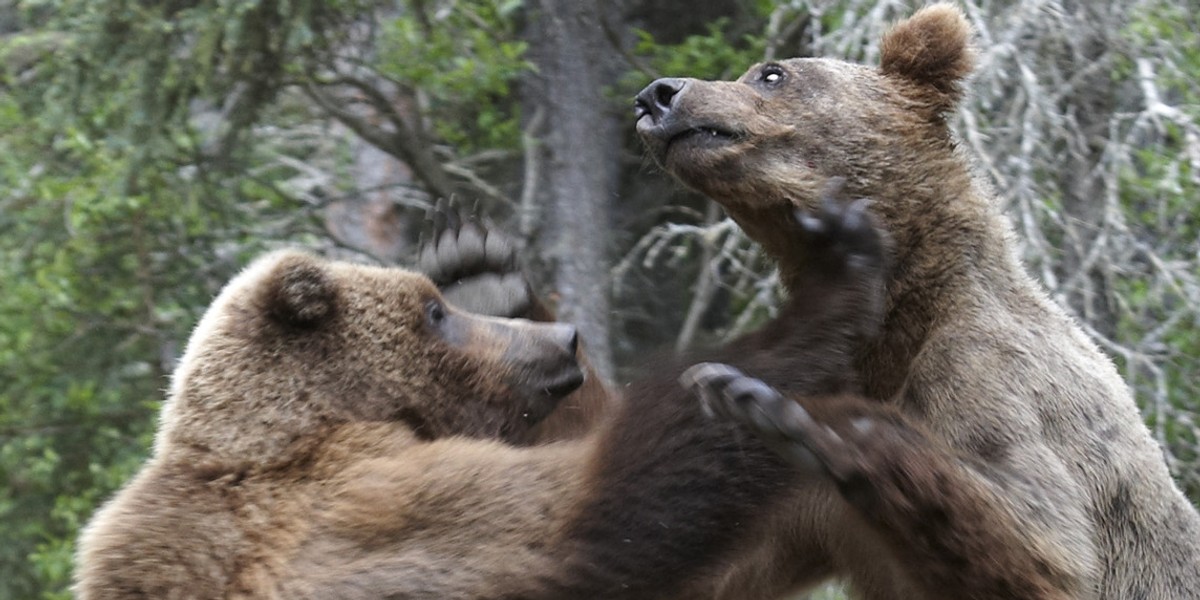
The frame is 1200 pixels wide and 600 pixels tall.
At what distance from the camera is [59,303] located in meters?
7.63

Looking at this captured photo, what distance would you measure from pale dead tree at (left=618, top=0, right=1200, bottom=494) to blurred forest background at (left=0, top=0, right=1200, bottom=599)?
2 cm

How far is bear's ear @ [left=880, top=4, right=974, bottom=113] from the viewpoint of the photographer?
4422 mm

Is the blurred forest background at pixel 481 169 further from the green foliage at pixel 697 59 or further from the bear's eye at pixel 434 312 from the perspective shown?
the bear's eye at pixel 434 312

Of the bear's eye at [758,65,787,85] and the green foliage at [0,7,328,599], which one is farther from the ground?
the bear's eye at [758,65,787,85]

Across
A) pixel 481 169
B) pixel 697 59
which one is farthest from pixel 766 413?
pixel 481 169

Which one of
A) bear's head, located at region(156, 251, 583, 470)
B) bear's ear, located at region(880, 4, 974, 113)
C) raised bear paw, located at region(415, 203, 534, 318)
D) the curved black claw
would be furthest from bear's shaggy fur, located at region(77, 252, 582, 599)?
bear's ear, located at region(880, 4, 974, 113)

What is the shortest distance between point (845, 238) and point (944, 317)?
41cm

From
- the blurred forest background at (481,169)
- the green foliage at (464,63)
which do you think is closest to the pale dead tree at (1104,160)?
the blurred forest background at (481,169)

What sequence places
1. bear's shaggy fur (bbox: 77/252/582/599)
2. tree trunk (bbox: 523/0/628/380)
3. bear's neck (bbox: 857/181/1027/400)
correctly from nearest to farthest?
bear's shaggy fur (bbox: 77/252/582/599), bear's neck (bbox: 857/181/1027/400), tree trunk (bbox: 523/0/628/380)

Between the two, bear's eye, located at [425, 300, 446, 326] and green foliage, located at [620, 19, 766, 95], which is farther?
green foliage, located at [620, 19, 766, 95]

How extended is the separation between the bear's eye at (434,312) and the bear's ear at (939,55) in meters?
1.73

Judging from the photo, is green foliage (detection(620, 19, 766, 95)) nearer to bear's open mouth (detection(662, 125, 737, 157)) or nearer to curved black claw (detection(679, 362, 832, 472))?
bear's open mouth (detection(662, 125, 737, 157))

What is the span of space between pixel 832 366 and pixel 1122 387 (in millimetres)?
979

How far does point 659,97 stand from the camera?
4305mm
